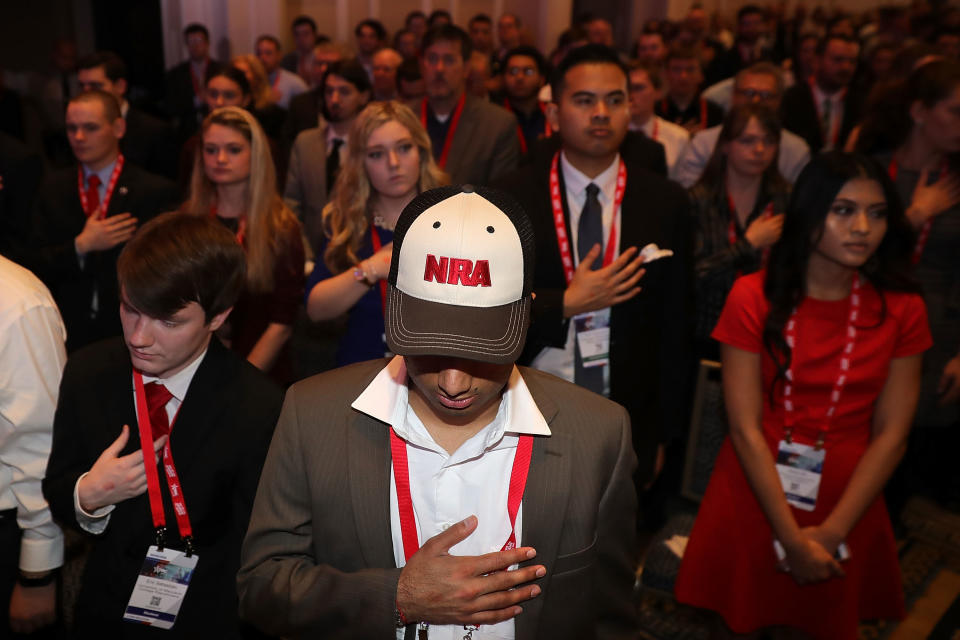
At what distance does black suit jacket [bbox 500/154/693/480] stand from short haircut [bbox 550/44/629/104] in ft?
1.05

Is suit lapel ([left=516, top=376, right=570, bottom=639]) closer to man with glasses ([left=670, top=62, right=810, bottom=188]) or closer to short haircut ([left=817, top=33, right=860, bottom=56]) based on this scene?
man with glasses ([left=670, top=62, right=810, bottom=188])

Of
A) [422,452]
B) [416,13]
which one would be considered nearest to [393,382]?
[422,452]

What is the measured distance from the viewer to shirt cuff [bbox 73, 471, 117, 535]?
1850mm

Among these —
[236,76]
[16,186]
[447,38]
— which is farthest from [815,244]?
[236,76]

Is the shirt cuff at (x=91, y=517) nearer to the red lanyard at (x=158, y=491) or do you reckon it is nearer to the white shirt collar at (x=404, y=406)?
the red lanyard at (x=158, y=491)

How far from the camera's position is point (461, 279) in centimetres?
139

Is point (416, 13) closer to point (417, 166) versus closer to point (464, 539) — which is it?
point (417, 166)

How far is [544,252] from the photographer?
271 cm

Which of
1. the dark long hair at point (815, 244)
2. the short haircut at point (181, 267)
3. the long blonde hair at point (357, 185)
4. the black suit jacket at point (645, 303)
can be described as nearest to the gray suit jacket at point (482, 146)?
the long blonde hair at point (357, 185)

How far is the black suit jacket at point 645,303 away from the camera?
2703 millimetres

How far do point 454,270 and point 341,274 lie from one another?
1.40 meters

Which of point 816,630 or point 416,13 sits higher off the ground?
point 416,13

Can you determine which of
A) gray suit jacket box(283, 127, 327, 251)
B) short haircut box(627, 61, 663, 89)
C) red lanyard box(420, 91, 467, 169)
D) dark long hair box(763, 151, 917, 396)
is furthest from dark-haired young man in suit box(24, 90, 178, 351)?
short haircut box(627, 61, 663, 89)

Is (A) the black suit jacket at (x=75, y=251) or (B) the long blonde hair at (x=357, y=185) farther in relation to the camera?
(A) the black suit jacket at (x=75, y=251)
